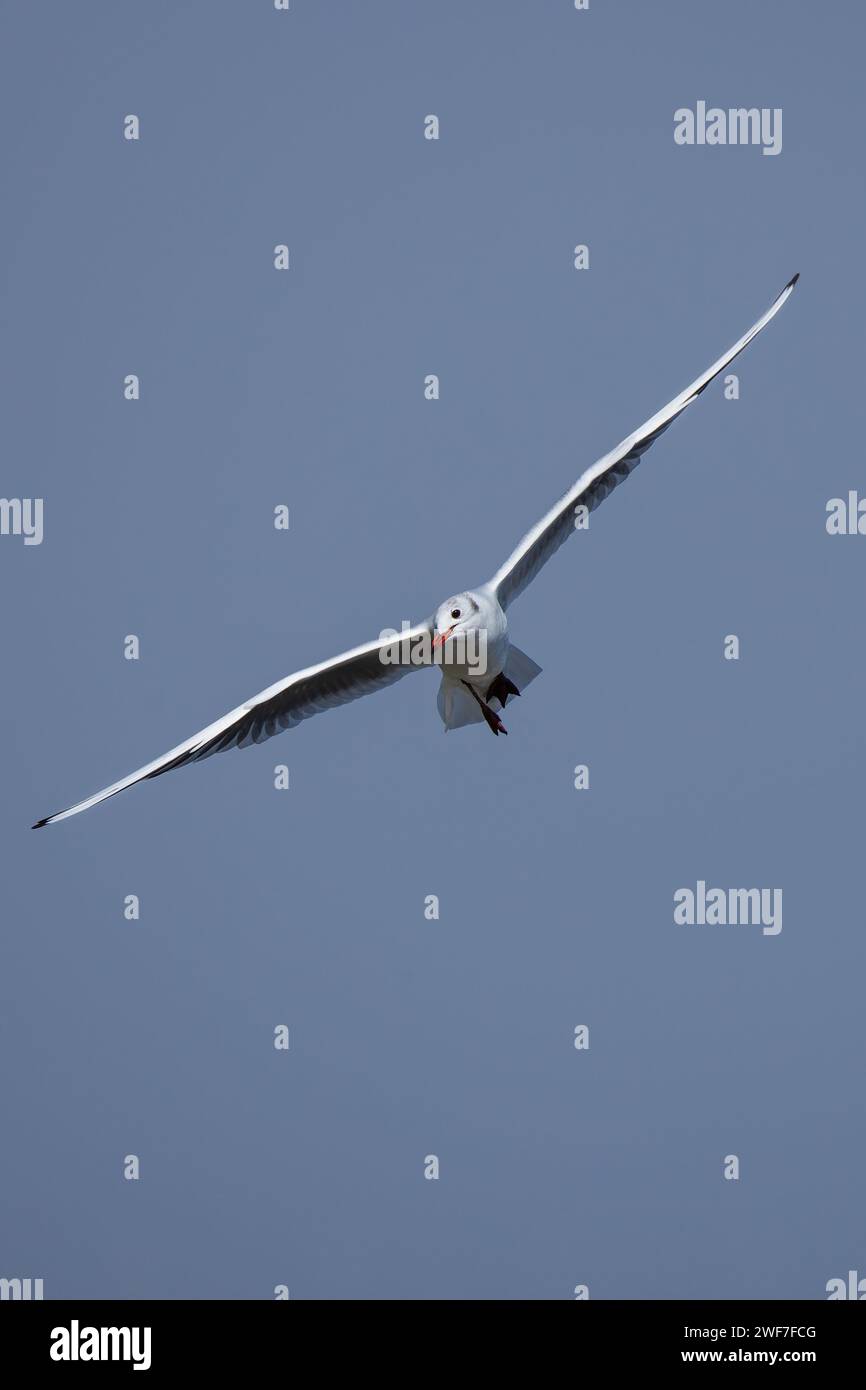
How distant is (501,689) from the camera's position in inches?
521

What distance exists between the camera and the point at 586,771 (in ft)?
55.2

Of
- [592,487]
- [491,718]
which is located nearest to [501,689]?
[491,718]

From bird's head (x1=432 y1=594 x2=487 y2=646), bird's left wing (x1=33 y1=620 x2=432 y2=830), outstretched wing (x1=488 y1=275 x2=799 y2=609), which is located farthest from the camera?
outstretched wing (x1=488 y1=275 x2=799 y2=609)

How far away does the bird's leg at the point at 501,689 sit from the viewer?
1320cm

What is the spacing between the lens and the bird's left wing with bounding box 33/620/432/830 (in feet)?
40.6

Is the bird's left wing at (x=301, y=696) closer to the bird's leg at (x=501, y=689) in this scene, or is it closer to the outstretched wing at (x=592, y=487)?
the bird's leg at (x=501, y=689)

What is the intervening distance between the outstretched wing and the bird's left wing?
68cm

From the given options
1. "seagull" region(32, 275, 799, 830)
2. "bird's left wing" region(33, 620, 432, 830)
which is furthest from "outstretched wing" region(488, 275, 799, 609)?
"bird's left wing" region(33, 620, 432, 830)

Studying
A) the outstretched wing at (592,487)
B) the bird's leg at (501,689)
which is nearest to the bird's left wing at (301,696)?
the bird's leg at (501,689)

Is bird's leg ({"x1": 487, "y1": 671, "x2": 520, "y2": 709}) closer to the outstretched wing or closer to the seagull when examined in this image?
the seagull

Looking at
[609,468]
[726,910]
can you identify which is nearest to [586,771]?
[726,910]

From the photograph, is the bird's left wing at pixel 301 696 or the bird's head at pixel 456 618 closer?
the bird's left wing at pixel 301 696

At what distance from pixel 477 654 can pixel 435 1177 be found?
14.5 ft
